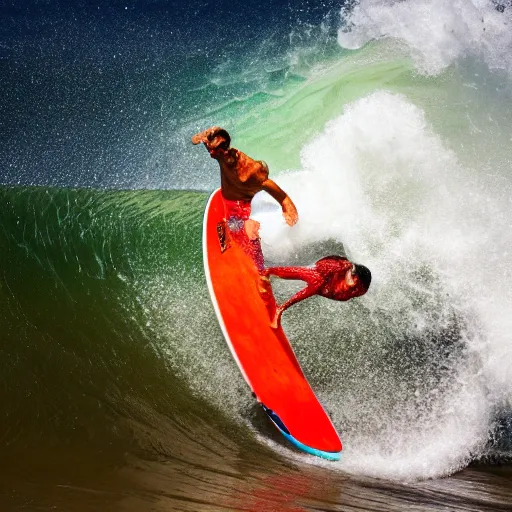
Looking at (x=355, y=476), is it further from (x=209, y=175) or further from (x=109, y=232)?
(x=209, y=175)

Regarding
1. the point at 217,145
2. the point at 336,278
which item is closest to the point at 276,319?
the point at 336,278

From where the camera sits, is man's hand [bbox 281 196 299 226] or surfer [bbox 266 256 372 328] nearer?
surfer [bbox 266 256 372 328]

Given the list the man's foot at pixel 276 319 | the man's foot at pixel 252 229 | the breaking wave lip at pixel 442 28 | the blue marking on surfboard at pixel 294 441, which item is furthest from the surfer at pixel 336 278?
the breaking wave lip at pixel 442 28

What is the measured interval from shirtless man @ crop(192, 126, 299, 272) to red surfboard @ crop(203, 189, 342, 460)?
0.09m

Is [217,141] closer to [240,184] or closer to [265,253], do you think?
[240,184]

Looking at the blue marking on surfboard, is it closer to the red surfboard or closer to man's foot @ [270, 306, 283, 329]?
the red surfboard

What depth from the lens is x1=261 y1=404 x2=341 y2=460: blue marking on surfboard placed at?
294cm

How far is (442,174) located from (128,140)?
4.57 m

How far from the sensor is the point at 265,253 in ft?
14.9

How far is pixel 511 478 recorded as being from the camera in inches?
122

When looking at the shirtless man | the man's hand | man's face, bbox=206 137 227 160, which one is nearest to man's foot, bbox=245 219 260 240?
the shirtless man

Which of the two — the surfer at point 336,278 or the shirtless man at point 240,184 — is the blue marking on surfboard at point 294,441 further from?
the shirtless man at point 240,184

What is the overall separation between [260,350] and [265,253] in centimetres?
138

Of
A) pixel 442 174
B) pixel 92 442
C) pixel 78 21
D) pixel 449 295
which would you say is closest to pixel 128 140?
pixel 78 21
